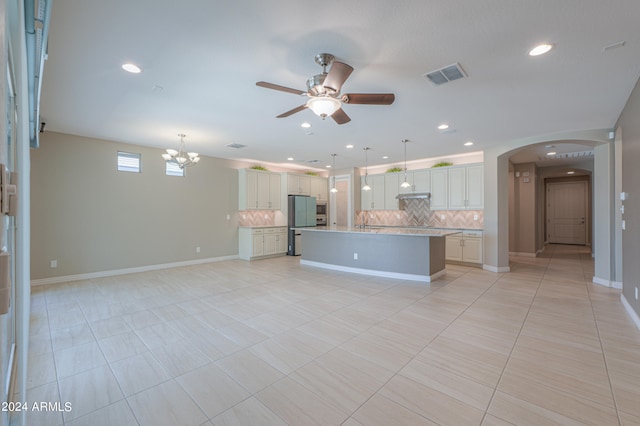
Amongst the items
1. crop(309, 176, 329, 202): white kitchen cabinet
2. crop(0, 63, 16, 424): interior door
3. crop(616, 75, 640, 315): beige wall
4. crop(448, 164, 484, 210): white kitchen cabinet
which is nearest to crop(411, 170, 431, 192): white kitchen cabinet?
crop(448, 164, 484, 210): white kitchen cabinet

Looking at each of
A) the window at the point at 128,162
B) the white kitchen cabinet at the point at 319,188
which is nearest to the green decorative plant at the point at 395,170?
the white kitchen cabinet at the point at 319,188

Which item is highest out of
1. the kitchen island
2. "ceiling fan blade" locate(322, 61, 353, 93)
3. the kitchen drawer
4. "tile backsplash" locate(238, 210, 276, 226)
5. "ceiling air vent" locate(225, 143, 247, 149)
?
"ceiling air vent" locate(225, 143, 247, 149)

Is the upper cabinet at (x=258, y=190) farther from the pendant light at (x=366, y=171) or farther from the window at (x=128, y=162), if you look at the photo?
the pendant light at (x=366, y=171)

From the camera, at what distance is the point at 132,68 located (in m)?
2.78

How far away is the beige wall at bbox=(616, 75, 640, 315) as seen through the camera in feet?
10.4

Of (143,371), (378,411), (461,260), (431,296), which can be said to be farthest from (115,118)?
(461,260)

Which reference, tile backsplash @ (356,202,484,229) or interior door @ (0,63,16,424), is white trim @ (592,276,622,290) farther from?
interior door @ (0,63,16,424)

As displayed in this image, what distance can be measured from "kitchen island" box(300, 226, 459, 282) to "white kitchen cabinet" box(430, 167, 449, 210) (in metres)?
1.54

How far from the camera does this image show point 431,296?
4211 millimetres

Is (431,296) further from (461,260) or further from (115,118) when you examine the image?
(115,118)

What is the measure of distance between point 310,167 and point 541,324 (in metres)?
7.16

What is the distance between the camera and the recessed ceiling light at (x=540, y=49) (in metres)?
2.39

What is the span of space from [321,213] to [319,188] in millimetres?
854

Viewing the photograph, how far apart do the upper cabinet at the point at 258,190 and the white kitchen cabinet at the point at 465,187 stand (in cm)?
479
